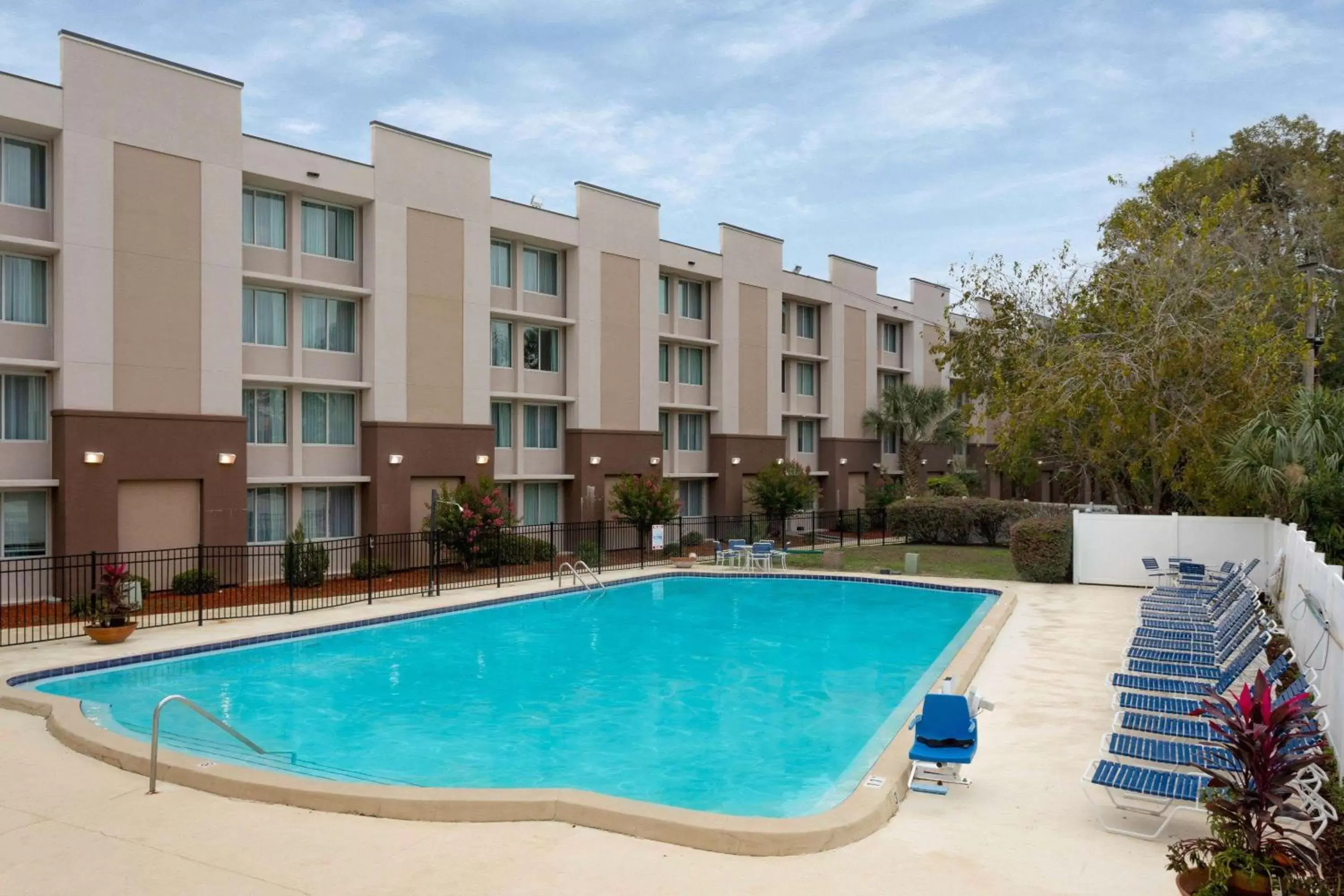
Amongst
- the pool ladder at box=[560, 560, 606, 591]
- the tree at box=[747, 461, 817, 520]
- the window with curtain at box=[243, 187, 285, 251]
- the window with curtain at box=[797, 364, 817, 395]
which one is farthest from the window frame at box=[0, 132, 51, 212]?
the window with curtain at box=[797, 364, 817, 395]

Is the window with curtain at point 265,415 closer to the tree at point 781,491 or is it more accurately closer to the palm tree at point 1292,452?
the tree at point 781,491

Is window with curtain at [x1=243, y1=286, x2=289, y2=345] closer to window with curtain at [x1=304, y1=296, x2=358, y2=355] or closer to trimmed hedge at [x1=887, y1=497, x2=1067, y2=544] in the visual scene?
window with curtain at [x1=304, y1=296, x2=358, y2=355]

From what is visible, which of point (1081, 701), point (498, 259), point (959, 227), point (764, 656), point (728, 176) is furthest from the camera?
point (959, 227)

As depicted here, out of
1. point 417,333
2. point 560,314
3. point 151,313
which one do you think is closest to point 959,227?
point 560,314

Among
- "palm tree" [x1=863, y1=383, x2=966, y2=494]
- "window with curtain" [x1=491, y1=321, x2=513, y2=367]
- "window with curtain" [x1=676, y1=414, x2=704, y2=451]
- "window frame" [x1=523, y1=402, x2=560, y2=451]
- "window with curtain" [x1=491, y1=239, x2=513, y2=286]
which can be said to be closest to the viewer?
"window with curtain" [x1=491, y1=239, x2=513, y2=286]

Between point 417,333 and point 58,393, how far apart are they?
331 inches

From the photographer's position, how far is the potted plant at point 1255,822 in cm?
515

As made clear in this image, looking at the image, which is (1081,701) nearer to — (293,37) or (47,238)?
(293,37)

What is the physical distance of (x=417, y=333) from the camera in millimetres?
25203

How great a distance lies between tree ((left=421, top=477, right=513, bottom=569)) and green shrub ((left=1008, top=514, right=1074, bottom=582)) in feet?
41.0

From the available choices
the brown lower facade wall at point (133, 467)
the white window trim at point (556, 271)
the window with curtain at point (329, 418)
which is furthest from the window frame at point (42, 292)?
the white window trim at point (556, 271)

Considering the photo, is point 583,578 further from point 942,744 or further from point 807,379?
point 807,379

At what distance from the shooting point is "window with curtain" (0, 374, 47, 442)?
19.2m

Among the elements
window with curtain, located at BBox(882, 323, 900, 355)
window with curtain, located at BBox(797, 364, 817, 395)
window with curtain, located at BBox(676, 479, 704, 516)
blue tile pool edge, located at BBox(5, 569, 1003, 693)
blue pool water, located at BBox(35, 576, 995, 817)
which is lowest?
blue pool water, located at BBox(35, 576, 995, 817)
